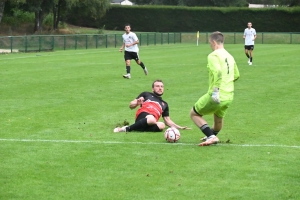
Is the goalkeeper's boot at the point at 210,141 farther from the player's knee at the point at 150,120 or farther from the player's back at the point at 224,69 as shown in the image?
the player's knee at the point at 150,120

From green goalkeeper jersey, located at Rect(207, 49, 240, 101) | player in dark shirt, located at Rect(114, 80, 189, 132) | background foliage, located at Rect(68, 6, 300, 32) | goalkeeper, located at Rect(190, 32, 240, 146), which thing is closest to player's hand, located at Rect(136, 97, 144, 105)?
player in dark shirt, located at Rect(114, 80, 189, 132)

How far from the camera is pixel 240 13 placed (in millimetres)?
84938

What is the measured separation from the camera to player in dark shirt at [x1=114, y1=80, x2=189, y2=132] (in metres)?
12.3

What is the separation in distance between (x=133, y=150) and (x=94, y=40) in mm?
45671

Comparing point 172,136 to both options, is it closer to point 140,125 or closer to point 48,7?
point 140,125

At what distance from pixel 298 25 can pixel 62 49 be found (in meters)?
40.9

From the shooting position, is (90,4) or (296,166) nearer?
(296,166)

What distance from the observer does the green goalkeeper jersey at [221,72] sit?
10523 millimetres

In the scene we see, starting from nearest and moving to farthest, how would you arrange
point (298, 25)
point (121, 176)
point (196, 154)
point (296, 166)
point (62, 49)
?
point (121, 176)
point (296, 166)
point (196, 154)
point (62, 49)
point (298, 25)

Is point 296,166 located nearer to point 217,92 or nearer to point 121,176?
point 217,92

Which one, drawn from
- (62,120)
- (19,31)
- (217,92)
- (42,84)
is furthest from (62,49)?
(217,92)

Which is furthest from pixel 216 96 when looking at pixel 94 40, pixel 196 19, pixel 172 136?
pixel 196 19

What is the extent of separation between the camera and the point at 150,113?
→ 490 inches

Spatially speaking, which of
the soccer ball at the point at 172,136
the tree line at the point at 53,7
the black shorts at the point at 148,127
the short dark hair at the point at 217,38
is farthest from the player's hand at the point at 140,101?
the tree line at the point at 53,7
